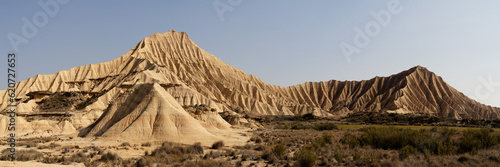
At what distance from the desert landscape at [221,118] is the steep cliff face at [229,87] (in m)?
0.53

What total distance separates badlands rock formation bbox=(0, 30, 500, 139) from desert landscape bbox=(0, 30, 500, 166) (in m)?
0.44

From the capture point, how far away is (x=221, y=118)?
197ft

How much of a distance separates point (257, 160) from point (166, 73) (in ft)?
294

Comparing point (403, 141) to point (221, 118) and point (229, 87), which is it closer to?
point (221, 118)

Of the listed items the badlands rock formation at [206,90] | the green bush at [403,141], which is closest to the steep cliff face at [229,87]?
the badlands rock formation at [206,90]

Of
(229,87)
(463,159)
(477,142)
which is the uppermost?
(229,87)

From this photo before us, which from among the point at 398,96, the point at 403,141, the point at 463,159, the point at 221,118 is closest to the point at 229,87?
A: the point at 398,96

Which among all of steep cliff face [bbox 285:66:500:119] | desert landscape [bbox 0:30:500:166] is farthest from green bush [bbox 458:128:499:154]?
steep cliff face [bbox 285:66:500:119]

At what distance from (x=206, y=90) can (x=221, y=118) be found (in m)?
55.7

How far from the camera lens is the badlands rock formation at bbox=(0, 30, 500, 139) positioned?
8094 cm

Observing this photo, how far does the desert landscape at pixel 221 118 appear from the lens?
66.9 ft

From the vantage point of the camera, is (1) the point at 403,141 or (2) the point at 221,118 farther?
(2) the point at 221,118

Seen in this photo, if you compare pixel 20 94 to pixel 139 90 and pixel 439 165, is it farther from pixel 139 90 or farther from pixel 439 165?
pixel 439 165

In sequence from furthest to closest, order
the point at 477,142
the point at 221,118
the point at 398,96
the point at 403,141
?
the point at 398,96 → the point at 221,118 → the point at 403,141 → the point at 477,142
